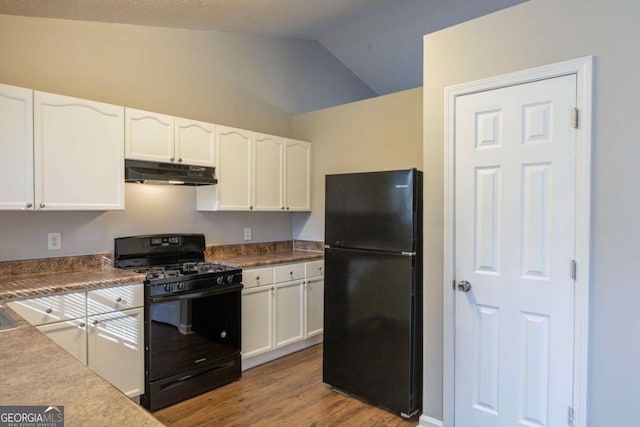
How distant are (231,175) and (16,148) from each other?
1.56 m

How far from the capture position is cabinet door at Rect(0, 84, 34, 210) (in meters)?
2.23

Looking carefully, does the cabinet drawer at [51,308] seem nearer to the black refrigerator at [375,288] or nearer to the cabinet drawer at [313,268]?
the black refrigerator at [375,288]

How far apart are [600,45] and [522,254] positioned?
3.50 ft

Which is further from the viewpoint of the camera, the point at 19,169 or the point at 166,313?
the point at 166,313

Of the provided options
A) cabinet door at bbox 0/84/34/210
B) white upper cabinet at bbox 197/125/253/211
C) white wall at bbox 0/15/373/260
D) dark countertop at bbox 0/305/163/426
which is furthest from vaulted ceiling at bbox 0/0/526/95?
dark countertop at bbox 0/305/163/426

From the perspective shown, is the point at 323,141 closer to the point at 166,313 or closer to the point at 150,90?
the point at 150,90

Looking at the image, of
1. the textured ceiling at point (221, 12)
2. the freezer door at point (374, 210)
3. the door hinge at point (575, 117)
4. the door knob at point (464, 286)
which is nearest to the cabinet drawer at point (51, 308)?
the freezer door at point (374, 210)

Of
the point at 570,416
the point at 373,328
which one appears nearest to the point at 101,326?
the point at 373,328

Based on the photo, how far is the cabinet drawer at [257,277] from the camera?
3.25m

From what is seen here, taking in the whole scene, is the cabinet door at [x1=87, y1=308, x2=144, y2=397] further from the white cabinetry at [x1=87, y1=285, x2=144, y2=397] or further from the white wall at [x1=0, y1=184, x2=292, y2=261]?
the white wall at [x1=0, y1=184, x2=292, y2=261]

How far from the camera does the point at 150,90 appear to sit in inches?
128

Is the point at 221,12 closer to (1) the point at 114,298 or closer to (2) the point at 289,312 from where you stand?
(1) the point at 114,298

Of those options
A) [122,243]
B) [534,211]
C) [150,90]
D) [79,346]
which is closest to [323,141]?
[150,90]

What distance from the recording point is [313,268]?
151 inches
